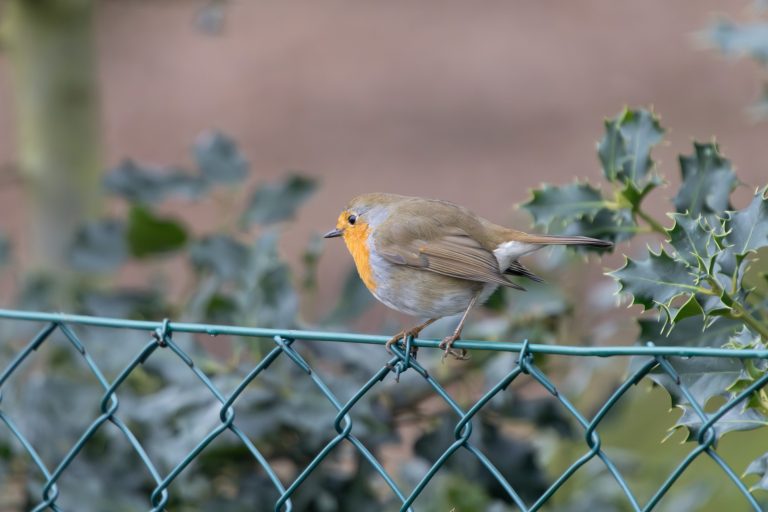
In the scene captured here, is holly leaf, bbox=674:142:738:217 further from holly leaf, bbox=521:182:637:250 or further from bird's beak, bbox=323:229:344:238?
bird's beak, bbox=323:229:344:238

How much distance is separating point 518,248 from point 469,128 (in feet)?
19.5

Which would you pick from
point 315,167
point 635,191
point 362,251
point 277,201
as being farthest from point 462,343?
point 315,167

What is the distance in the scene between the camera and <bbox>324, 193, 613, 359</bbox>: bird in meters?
2.27

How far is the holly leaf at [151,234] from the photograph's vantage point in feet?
8.99

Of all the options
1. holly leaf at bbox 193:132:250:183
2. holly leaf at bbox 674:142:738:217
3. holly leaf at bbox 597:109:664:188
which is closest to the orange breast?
holly leaf at bbox 193:132:250:183

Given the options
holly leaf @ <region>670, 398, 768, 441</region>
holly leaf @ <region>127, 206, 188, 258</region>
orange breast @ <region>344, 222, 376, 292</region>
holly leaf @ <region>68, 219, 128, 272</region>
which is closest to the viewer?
holly leaf @ <region>670, 398, 768, 441</region>

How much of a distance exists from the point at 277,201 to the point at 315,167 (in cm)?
507

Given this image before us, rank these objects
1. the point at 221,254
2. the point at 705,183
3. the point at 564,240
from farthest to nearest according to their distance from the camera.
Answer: the point at 221,254
the point at 564,240
the point at 705,183

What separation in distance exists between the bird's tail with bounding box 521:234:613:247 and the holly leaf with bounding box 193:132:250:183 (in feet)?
2.86

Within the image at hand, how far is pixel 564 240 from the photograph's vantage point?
1988mm

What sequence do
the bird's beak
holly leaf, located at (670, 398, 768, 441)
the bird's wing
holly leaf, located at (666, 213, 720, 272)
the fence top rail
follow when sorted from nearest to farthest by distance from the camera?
1. the fence top rail
2. holly leaf, located at (670, 398, 768, 441)
3. holly leaf, located at (666, 213, 720, 272)
4. the bird's wing
5. the bird's beak

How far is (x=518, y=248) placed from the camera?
229 centimetres

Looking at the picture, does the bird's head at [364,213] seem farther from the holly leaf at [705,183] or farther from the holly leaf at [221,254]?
the holly leaf at [705,183]

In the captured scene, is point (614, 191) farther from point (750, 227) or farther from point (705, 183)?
point (750, 227)
